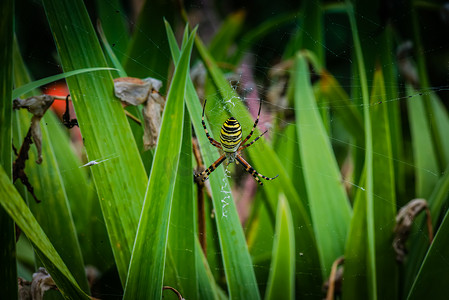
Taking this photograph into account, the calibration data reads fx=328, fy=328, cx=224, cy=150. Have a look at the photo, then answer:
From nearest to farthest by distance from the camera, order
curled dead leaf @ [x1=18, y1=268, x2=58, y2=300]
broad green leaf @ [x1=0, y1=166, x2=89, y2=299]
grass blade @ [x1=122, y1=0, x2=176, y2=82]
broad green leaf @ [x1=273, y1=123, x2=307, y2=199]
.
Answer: broad green leaf @ [x1=0, y1=166, x2=89, y2=299]
curled dead leaf @ [x1=18, y1=268, x2=58, y2=300]
grass blade @ [x1=122, y1=0, x2=176, y2=82]
broad green leaf @ [x1=273, y1=123, x2=307, y2=199]

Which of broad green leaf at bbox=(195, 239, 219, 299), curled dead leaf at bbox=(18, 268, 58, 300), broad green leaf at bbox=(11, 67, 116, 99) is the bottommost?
broad green leaf at bbox=(195, 239, 219, 299)

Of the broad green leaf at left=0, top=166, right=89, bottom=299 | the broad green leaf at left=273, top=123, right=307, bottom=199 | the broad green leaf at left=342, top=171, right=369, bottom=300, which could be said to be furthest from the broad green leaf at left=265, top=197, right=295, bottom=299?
the broad green leaf at left=0, top=166, right=89, bottom=299

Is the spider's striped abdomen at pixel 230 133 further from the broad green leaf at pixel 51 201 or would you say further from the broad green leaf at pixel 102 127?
the broad green leaf at pixel 51 201

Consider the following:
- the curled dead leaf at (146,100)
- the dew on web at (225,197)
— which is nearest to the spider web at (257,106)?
the dew on web at (225,197)

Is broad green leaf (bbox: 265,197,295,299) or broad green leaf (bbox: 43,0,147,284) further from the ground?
broad green leaf (bbox: 43,0,147,284)

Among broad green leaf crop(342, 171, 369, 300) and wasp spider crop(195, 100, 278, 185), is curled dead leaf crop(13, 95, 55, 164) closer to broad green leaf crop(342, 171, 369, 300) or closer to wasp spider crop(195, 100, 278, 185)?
wasp spider crop(195, 100, 278, 185)

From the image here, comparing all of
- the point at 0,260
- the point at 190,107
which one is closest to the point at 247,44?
the point at 190,107

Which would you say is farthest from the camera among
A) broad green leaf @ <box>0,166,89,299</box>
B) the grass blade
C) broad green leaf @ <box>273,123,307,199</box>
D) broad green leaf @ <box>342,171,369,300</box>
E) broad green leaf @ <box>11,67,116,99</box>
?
broad green leaf @ <box>273,123,307,199</box>

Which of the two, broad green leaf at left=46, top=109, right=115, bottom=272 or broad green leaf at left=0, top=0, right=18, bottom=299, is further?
broad green leaf at left=46, top=109, right=115, bottom=272
